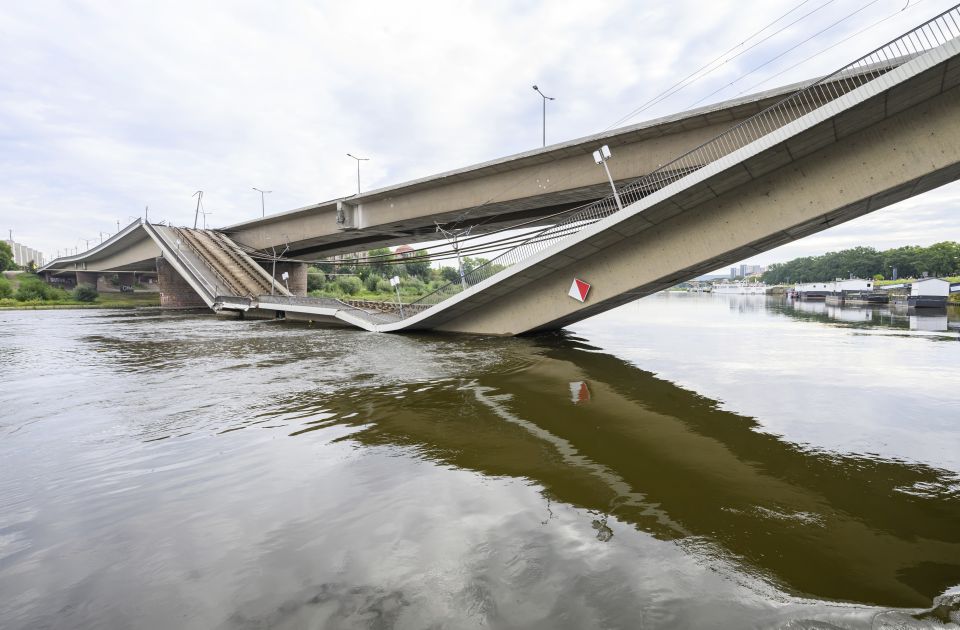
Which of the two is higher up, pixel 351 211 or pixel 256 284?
pixel 351 211

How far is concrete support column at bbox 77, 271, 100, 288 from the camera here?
57366mm

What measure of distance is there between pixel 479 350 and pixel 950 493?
12.0 m

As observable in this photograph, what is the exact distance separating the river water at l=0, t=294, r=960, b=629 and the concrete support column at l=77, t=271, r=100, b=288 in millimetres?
63890

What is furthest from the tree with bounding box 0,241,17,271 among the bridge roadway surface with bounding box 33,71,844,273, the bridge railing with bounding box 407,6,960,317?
the bridge railing with bounding box 407,6,960,317

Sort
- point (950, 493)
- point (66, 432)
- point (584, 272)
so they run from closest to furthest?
point (950, 493)
point (66, 432)
point (584, 272)

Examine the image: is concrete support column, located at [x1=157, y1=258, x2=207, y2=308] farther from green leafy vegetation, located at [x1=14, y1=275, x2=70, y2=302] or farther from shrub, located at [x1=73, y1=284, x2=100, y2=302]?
green leafy vegetation, located at [x1=14, y1=275, x2=70, y2=302]

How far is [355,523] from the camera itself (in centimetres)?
392

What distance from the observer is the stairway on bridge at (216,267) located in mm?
32312

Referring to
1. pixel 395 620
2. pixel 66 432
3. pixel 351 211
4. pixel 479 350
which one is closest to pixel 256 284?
pixel 351 211

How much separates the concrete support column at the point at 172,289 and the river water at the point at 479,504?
125 feet

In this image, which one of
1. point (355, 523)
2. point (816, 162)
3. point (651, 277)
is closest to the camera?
point (355, 523)

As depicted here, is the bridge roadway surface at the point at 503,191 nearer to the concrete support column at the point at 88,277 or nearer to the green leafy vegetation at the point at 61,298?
the green leafy vegetation at the point at 61,298

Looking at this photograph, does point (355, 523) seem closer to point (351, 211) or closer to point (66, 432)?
point (66, 432)

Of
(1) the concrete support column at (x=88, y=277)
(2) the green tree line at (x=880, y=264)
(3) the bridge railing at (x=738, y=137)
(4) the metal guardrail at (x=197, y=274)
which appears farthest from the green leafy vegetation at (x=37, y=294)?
(2) the green tree line at (x=880, y=264)
